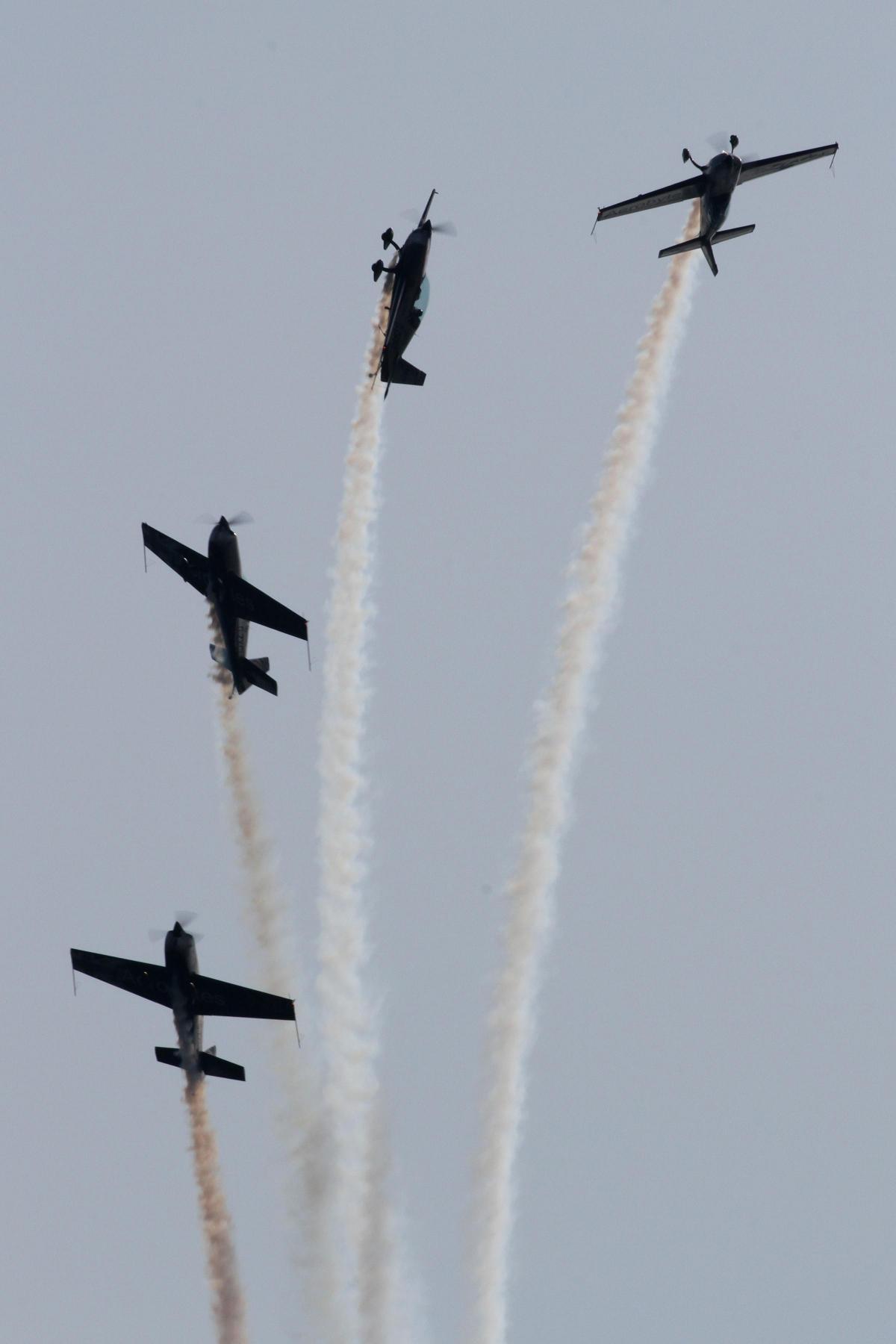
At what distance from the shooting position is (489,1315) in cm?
5153

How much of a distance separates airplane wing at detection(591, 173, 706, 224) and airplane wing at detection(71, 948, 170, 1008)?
24.4m

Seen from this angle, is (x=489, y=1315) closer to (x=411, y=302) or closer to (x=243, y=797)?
(x=243, y=797)

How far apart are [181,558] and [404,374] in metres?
8.71

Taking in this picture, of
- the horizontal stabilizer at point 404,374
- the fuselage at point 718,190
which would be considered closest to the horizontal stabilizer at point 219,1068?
the horizontal stabilizer at point 404,374

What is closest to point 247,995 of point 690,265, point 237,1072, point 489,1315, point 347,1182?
point 237,1072

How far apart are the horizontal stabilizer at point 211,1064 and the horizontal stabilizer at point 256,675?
36.5 feet

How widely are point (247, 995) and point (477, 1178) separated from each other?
26.2 ft

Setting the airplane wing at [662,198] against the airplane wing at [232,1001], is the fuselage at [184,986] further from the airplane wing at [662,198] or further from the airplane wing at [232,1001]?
the airplane wing at [662,198]

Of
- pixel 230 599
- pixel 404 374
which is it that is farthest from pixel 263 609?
pixel 404 374

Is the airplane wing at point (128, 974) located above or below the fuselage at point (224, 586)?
below

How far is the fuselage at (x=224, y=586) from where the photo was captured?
5703cm

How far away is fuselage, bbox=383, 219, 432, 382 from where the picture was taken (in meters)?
54.2

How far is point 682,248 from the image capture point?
53875 millimetres

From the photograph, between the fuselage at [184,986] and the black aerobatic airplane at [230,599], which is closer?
the fuselage at [184,986]
